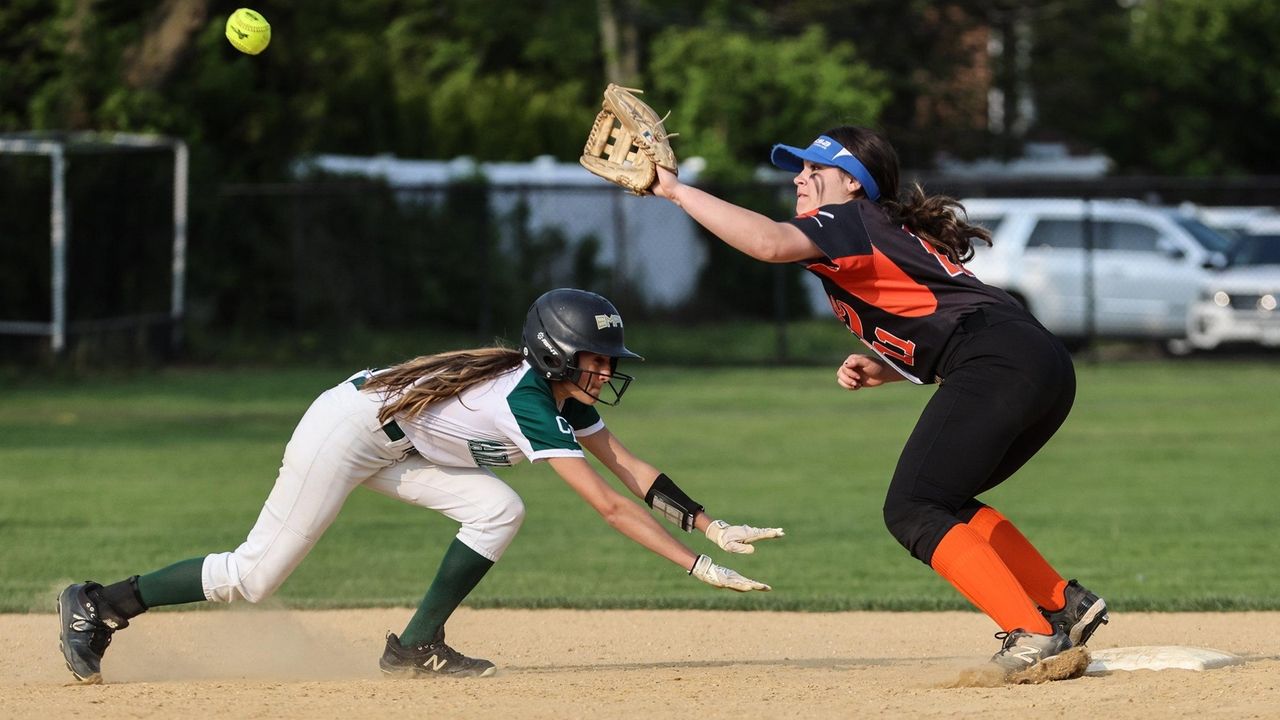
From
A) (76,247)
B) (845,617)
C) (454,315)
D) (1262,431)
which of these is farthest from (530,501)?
(454,315)

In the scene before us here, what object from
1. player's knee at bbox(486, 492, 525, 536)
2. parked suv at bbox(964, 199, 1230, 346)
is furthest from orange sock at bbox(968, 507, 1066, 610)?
parked suv at bbox(964, 199, 1230, 346)

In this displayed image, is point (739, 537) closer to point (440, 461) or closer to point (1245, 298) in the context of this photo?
point (440, 461)

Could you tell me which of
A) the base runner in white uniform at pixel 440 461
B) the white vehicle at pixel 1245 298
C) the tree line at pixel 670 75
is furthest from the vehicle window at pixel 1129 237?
the base runner in white uniform at pixel 440 461

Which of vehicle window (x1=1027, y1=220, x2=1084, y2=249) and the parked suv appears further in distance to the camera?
vehicle window (x1=1027, y1=220, x2=1084, y2=249)

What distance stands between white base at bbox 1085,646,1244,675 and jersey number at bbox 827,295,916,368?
1240 mm

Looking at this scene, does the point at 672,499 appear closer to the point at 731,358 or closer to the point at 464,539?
the point at 464,539

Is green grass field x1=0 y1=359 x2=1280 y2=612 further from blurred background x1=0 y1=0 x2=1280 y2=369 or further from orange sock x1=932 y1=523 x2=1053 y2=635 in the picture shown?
orange sock x1=932 y1=523 x2=1053 y2=635

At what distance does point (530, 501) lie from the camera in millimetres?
11820

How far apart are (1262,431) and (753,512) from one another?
253 inches

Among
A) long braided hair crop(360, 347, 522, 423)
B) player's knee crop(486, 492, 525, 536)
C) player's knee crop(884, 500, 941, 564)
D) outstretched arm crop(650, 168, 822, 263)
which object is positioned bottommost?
player's knee crop(486, 492, 525, 536)

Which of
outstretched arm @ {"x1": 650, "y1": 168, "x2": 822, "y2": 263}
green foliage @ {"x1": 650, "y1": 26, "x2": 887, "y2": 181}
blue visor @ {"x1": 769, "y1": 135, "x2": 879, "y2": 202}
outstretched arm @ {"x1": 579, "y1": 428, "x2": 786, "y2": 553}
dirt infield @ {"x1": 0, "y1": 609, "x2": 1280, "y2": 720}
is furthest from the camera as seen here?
green foliage @ {"x1": 650, "y1": 26, "x2": 887, "y2": 181}

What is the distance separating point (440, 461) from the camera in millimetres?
5680

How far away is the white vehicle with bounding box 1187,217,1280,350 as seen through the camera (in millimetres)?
20125

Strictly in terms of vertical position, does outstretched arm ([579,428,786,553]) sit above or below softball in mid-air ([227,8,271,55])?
below
